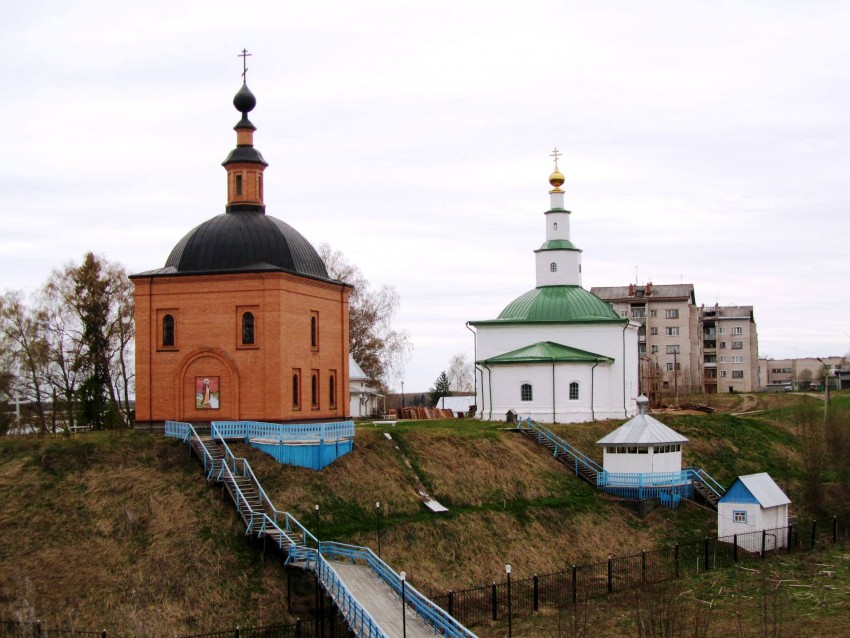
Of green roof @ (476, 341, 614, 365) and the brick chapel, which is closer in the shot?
the brick chapel

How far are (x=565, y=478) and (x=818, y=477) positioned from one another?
38.8ft

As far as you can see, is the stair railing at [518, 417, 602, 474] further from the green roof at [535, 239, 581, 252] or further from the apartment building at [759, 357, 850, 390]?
the apartment building at [759, 357, 850, 390]

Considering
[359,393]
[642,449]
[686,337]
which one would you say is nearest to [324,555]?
[642,449]

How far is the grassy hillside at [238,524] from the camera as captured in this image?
24172 mm

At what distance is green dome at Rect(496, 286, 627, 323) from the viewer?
49562 mm

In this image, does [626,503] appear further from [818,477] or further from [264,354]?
[264,354]

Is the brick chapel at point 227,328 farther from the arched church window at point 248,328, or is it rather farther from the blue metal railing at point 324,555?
the blue metal railing at point 324,555

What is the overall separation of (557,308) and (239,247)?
20.4 meters

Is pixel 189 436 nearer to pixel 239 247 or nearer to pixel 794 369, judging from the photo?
pixel 239 247

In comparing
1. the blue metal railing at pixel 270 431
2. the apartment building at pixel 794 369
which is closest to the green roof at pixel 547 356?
the blue metal railing at pixel 270 431

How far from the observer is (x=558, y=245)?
5191 cm

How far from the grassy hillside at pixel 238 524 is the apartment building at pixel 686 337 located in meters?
45.5

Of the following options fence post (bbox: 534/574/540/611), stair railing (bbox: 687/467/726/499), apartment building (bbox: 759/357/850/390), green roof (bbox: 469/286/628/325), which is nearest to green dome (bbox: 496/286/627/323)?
green roof (bbox: 469/286/628/325)

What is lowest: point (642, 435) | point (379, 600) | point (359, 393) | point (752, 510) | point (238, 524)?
point (379, 600)
